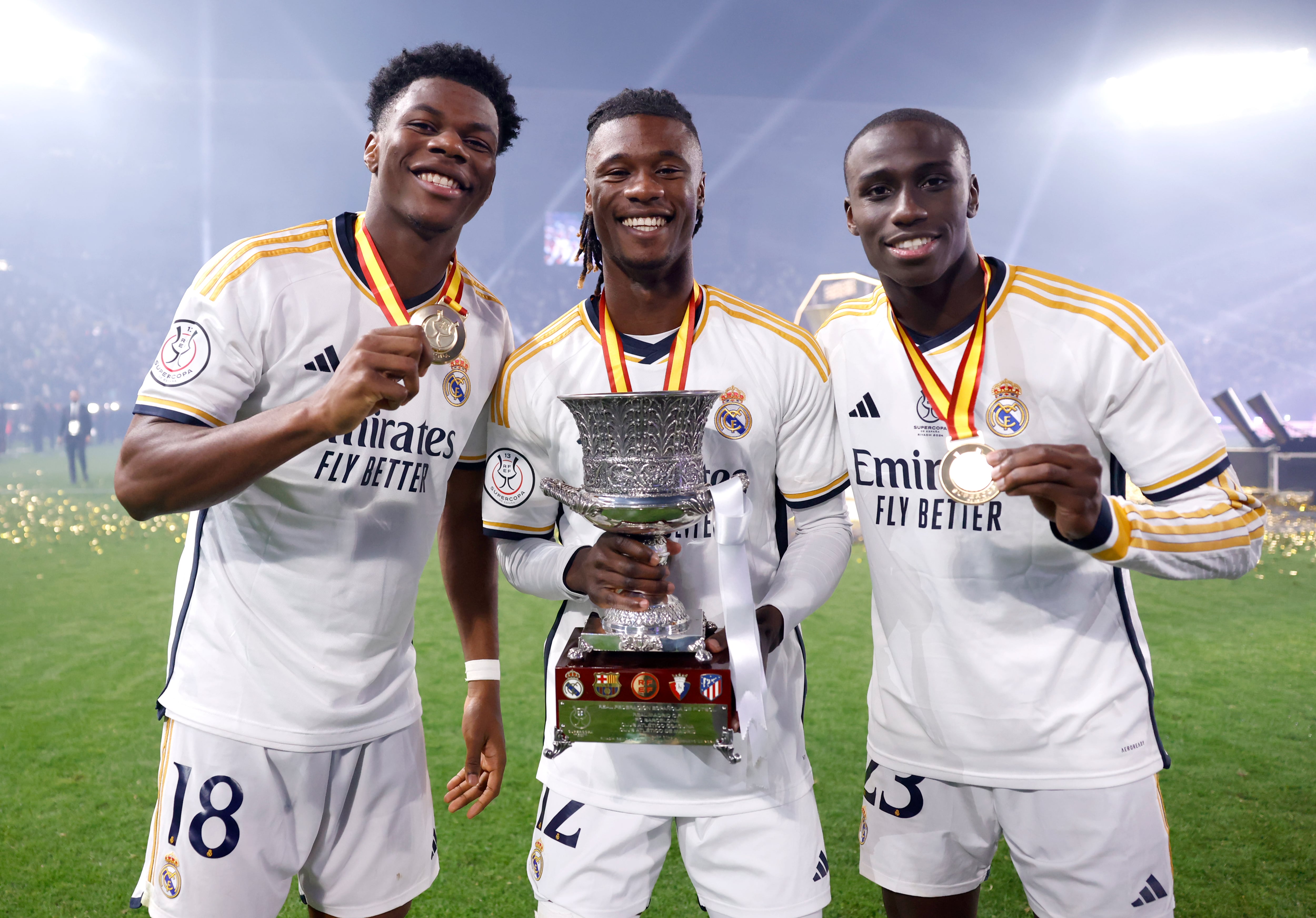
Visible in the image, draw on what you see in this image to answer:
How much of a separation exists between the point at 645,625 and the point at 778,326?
2.53 ft

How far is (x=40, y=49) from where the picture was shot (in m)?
31.2

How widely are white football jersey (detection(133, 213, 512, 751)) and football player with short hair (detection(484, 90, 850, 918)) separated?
24 cm

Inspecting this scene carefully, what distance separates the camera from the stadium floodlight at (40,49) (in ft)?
78.1

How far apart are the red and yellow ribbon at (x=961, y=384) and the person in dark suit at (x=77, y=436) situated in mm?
17089

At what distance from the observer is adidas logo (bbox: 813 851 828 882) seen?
5.90ft

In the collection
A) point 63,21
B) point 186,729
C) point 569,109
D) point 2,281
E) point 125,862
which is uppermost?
point 569,109

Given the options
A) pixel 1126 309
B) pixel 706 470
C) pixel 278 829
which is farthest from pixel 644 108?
pixel 278 829

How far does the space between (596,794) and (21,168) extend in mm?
43563

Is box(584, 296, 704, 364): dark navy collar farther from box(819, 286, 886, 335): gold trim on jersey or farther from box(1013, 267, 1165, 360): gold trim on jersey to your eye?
box(1013, 267, 1165, 360): gold trim on jersey

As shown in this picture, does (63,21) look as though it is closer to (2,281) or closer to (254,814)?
(2,281)

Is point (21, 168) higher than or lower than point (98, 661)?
higher

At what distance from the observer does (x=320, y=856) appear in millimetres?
1963

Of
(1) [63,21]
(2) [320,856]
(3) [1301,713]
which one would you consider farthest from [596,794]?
(1) [63,21]

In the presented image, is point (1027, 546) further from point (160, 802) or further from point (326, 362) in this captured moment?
point (160, 802)
